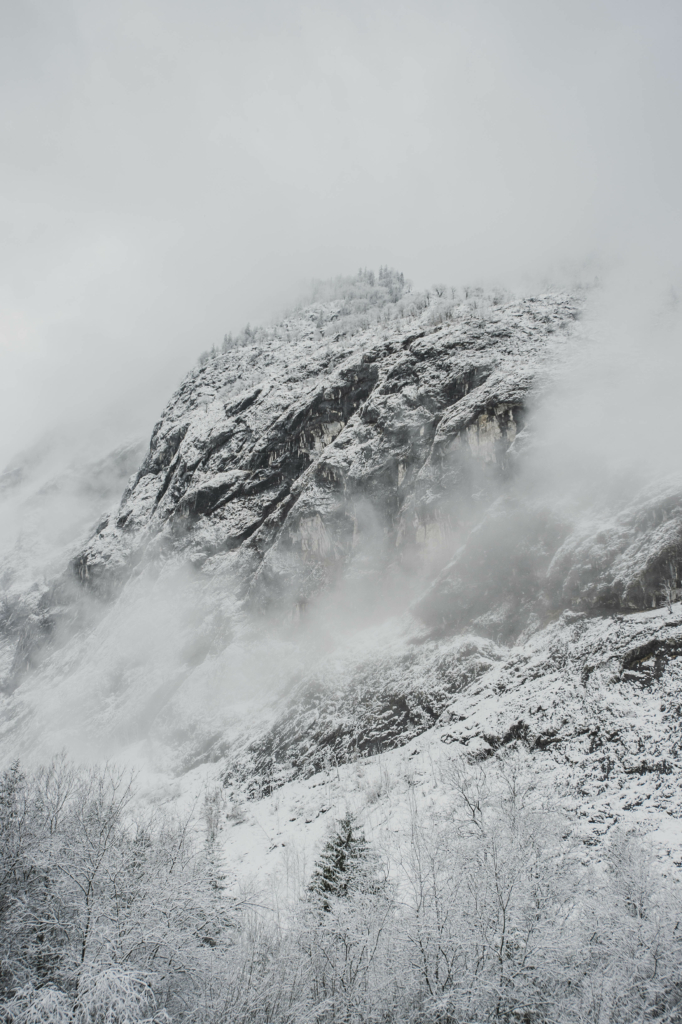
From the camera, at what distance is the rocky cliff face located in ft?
107

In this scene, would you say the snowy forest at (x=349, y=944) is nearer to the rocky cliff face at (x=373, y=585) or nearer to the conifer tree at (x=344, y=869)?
the conifer tree at (x=344, y=869)

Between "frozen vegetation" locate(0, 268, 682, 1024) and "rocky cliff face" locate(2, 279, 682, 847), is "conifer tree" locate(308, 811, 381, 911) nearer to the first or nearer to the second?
"frozen vegetation" locate(0, 268, 682, 1024)

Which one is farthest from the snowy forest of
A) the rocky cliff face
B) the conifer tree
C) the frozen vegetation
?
the rocky cliff face

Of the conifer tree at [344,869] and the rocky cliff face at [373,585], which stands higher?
the rocky cliff face at [373,585]

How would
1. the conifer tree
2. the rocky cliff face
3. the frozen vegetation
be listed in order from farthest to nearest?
the rocky cliff face
the conifer tree
the frozen vegetation

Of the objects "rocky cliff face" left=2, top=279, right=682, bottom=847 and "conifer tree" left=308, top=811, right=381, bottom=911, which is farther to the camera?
"rocky cliff face" left=2, top=279, right=682, bottom=847

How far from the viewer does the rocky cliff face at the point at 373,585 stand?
1280 inches

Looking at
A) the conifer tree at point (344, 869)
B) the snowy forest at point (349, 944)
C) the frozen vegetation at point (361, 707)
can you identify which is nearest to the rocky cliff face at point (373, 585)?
the frozen vegetation at point (361, 707)

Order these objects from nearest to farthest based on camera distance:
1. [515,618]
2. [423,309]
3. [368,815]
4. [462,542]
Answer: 1. [368,815]
2. [515,618]
3. [462,542]
4. [423,309]

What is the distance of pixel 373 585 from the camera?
52531mm

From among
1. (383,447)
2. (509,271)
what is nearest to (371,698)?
(383,447)

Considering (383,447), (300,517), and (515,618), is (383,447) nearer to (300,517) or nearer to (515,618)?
(300,517)

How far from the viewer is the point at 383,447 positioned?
2233 inches

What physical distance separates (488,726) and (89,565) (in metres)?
67.5
